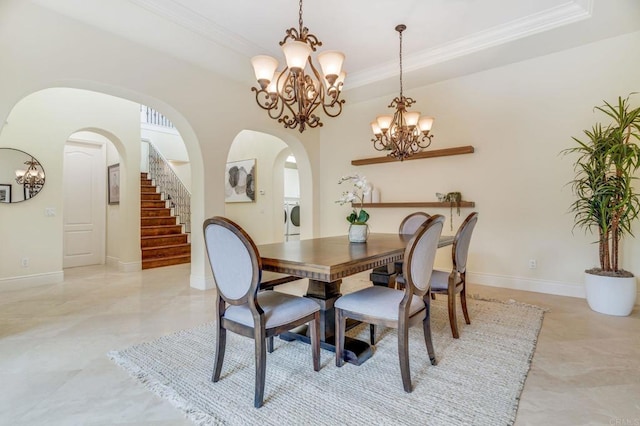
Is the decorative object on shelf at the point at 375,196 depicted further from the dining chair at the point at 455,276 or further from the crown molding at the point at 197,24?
the crown molding at the point at 197,24

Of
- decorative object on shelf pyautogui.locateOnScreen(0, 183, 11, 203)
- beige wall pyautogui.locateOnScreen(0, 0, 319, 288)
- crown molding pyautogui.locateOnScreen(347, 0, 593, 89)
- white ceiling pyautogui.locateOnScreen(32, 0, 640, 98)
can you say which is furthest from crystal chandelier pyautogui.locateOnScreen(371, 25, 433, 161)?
decorative object on shelf pyautogui.locateOnScreen(0, 183, 11, 203)

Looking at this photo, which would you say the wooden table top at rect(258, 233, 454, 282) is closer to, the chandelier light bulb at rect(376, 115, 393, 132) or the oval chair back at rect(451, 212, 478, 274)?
the oval chair back at rect(451, 212, 478, 274)

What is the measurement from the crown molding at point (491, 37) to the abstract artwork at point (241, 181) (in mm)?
3359

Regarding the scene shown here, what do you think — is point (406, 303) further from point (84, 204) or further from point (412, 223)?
point (84, 204)

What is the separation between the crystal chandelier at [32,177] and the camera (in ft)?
13.7

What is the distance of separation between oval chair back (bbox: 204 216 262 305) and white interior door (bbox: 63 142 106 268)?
534 centimetres

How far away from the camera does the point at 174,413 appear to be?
5.12 ft

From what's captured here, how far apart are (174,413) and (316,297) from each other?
3.35 feet

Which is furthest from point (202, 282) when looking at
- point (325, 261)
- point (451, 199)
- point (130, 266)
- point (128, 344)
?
point (451, 199)

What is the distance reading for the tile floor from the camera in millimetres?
1561

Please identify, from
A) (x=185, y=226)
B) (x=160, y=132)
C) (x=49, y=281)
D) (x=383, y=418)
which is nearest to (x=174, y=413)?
(x=383, y=418)

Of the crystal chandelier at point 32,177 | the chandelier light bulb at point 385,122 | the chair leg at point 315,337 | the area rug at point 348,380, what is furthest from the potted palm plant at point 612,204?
the crystal chandelier at point 32,177

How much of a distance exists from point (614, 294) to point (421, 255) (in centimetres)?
245

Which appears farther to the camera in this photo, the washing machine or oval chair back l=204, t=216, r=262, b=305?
the washing machine
